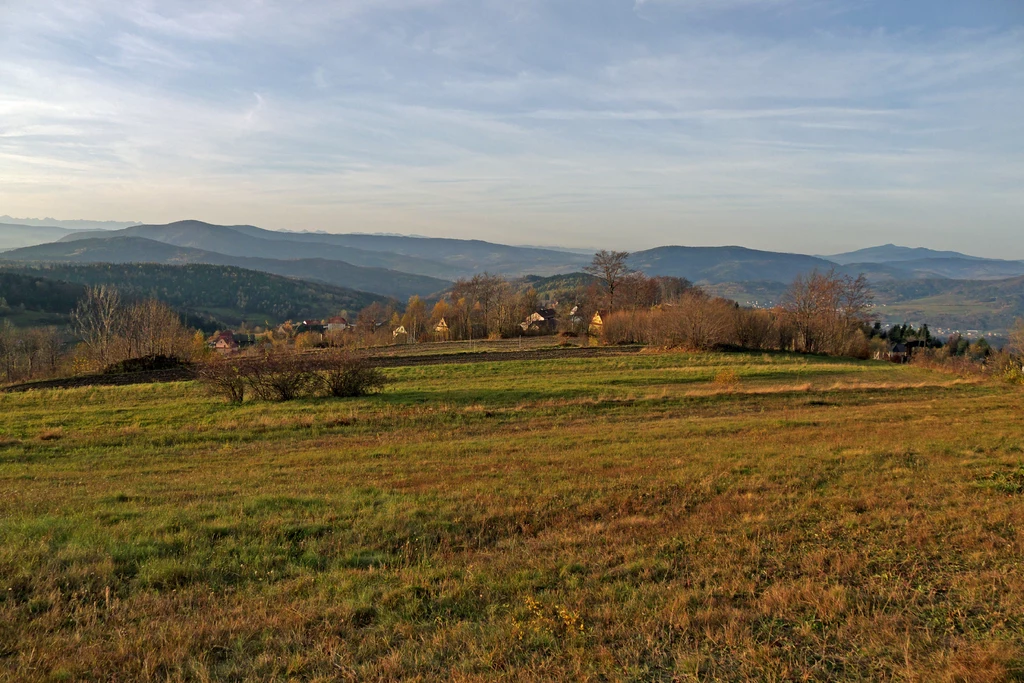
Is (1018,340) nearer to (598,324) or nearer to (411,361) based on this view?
(598,324)

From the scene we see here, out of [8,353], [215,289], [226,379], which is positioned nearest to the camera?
[226,379]

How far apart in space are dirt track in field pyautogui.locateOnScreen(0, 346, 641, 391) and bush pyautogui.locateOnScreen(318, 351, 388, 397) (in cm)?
437

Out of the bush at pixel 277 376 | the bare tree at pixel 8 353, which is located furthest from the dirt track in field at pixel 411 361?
the bare tree at pixel 8 353

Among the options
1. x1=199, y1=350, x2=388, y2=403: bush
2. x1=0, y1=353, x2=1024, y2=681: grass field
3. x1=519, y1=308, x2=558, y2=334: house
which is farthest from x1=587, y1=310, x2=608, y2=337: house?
x1=0, y1=353, x2=1024, y2=681: grass field

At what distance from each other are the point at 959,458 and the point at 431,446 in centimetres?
1194

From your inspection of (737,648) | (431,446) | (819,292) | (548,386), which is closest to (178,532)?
(737,648)

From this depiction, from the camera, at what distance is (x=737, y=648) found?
4.41 m

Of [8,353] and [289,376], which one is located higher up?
[289,376]

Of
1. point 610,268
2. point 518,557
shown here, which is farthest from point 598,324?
point 518,557

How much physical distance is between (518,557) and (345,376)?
1860 centimetres

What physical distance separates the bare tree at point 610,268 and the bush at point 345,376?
130ft

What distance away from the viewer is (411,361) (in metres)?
38.8

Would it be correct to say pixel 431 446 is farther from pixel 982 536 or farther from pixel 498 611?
pixel 982 536

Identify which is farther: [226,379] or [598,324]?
[598,324]
